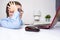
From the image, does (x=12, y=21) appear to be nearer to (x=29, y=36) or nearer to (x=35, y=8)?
(x=29, y=36)

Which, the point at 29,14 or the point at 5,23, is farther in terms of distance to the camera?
the point at 29,14

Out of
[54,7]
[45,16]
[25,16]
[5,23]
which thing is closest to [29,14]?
[25,16]

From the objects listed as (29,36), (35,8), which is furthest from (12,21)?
(35,8)

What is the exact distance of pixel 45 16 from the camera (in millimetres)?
1199

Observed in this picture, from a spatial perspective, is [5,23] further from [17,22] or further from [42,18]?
[42,18]

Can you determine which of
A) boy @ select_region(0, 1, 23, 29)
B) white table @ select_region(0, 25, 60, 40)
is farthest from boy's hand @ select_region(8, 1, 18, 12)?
white table @ select_region(0, 25, 60, 40)

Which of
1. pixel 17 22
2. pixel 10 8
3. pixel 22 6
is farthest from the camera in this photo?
pixel 22 6

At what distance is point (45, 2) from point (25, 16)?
242 millimetres

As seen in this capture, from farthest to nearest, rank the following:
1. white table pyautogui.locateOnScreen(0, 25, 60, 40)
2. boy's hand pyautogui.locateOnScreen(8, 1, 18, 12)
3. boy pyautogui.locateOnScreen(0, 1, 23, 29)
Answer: boy's hand pyautogui.locateOnScreen(8, 1, 18, 12) → boy pyautogui.locateOnScreen(0, 1, 23, 29) → white table pyautogui.locateOnScreen(0, 25, 60, 40)

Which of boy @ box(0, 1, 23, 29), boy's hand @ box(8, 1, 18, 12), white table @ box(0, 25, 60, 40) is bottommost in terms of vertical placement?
white table @ box(0, 25, 60, 40)

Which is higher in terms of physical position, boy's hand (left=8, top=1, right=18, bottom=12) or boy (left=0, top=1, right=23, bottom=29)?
boy's hand (left=8, top=1, right=18, bottom=12)

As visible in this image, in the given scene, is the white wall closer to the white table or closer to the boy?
the boy

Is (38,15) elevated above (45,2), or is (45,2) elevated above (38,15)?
(45,2)

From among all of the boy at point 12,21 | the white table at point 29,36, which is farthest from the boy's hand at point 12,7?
the white table at point 29,36
